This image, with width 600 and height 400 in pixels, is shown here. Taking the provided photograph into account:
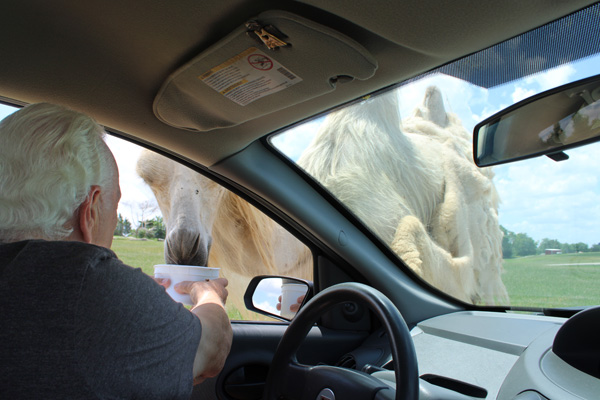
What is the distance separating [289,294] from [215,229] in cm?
163

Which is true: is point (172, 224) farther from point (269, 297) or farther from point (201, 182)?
point (269, 297)

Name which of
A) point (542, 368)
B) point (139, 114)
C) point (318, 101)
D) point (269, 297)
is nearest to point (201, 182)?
point (269, 297)

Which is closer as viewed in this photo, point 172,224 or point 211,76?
point 211,76

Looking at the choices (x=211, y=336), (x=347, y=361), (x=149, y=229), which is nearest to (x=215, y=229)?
(x=149, y=229)

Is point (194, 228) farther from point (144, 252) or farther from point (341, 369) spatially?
point (341, 369)

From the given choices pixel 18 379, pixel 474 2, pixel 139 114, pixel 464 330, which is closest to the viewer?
pixel 18 379

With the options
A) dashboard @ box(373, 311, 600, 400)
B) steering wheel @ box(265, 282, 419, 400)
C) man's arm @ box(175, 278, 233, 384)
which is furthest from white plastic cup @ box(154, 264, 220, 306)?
dashboard @ box(373, 311, 600, 400)

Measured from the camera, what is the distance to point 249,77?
1.61 meters

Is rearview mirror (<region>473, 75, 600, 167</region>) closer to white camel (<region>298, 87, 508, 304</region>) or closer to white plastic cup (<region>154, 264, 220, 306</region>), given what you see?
white plastic cup (<region>154, 264, 220, 306</region>)

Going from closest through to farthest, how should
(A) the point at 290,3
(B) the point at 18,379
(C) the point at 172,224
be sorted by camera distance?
(B) the point at 18,379, (A) the point at 290,3, (C) the point at 172,224

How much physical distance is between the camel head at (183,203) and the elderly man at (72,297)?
1803 millimetres

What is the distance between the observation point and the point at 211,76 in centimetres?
164

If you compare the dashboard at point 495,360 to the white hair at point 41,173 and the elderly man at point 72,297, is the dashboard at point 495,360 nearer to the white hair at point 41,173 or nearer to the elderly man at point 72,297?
the elderly man at point 72,297

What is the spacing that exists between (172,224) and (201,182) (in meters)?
0.39
